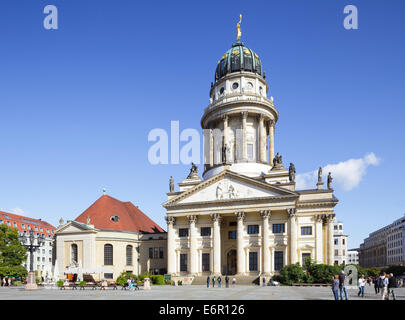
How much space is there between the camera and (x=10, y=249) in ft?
206

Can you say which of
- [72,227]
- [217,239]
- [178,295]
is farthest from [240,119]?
[178,295]

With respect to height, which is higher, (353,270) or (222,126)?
(222,126)

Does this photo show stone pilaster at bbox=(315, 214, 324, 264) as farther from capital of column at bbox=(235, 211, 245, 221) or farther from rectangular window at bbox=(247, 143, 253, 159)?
rectangular window at bbox=(247, 143, 253, 159)

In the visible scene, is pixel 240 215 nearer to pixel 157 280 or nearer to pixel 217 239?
pixel 217 239

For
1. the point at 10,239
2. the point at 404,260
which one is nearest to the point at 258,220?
the point at 10,239

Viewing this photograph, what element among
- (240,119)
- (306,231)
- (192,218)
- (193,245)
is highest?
(240,119)

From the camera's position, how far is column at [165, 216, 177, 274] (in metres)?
62.2

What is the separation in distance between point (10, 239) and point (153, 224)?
90.8ft

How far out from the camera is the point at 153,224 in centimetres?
8238

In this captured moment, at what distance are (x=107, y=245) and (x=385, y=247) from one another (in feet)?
354

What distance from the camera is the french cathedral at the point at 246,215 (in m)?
56.7

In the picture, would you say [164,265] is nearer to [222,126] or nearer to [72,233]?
[72,233]

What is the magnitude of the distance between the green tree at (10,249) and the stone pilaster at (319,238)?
1811 inches

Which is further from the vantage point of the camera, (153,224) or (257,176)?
(153,224)
